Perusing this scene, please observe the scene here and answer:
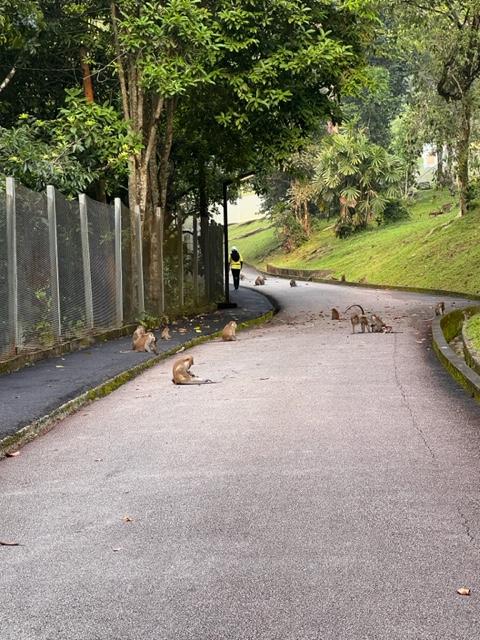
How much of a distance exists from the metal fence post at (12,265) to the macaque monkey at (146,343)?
8.65ft

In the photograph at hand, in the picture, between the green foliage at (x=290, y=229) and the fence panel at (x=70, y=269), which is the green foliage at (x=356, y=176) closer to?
the green foliage at (x=290, y=229)

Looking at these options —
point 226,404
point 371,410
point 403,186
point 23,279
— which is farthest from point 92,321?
point 403,186

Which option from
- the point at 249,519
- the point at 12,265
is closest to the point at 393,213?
the point at 12,265

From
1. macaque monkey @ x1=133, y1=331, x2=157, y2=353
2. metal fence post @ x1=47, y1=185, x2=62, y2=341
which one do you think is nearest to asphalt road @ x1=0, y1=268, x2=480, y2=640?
macaque monkey @ x1=133, y1=331, x2=157, y2=353

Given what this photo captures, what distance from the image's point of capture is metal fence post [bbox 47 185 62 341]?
15.7 metres

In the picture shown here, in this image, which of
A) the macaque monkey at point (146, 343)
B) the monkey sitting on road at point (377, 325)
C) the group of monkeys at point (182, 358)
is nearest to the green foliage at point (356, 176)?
the monkey sitting on road at point (377, 325)

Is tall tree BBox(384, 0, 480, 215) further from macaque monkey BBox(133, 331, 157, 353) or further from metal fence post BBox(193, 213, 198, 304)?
macaque monkey BBox(133, 331, 157, 353)

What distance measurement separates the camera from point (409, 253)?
4644cm

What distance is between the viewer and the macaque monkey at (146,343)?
622 inches

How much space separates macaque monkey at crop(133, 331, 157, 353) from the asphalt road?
457 centimetres

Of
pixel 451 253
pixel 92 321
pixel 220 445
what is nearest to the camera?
pixel 220 445

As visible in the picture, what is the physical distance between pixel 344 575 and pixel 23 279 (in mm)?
10435

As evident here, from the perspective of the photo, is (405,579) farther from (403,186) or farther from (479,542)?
(403,186)

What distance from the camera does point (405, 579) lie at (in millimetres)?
4660
